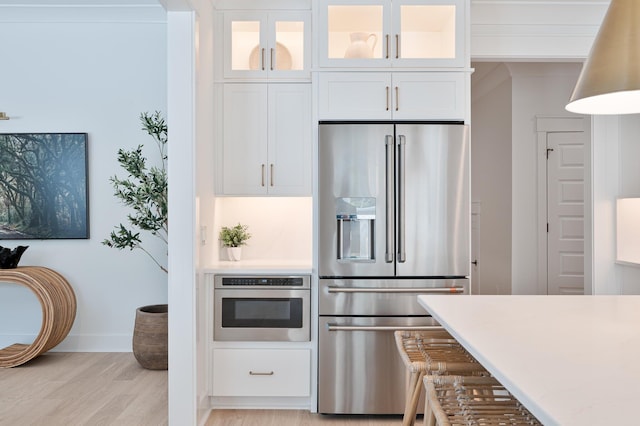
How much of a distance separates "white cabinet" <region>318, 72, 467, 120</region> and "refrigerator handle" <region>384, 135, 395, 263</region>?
0.68 feet

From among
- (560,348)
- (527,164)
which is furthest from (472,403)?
(527,164)

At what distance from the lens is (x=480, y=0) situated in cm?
342

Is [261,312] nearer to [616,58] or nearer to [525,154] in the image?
Result: [616,58]

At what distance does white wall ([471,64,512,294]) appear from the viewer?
5148 millimetres

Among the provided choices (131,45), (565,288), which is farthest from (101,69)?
(565,288)

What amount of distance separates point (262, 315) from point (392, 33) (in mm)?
1948

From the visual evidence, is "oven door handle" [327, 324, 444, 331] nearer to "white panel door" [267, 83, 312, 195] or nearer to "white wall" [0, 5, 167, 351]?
"white panel door" [267, 83, 312, 195]

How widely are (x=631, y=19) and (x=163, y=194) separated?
10.6 ft

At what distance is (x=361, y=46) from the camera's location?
3.13 metres

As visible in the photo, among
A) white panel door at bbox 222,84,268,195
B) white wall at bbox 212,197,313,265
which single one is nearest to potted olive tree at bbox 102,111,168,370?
white wall at bbox 212,197,313,265

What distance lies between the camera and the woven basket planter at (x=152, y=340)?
3795 millimetres

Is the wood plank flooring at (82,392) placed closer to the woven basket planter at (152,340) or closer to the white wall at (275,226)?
the woven basket planter at (152,340)

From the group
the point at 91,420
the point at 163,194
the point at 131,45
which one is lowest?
the point at 91,420

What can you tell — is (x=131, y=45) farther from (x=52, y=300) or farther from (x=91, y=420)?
(x=91, y=420)
